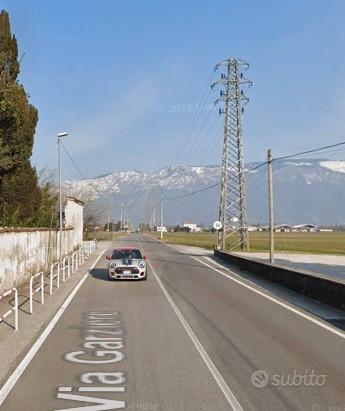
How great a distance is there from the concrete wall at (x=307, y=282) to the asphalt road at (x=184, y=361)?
1.30 meters

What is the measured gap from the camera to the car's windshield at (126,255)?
83.5 ft

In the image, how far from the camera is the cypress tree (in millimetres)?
19708

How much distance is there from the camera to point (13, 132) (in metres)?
22.3

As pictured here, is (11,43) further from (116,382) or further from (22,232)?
(116,382)

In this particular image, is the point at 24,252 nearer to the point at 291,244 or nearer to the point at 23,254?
the point at 23,254

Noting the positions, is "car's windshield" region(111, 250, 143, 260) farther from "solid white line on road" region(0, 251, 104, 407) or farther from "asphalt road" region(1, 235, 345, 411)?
"solid white line on road" region(0, 251, 104, 407)

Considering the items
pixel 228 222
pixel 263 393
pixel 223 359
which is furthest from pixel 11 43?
pixel 228 222

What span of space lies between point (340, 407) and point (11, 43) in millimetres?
19490

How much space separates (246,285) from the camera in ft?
75.6

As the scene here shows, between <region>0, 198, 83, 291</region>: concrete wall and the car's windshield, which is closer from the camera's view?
<region>0, 198, 83, 291</region>: concrete wall
